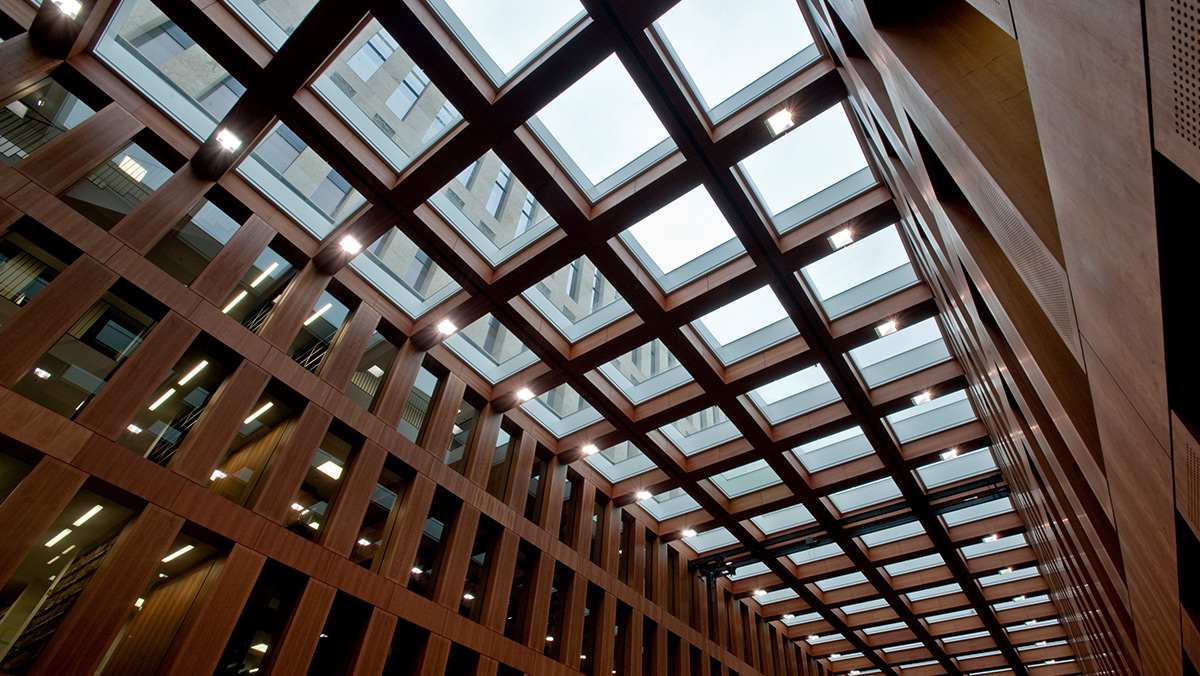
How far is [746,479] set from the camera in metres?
16.7

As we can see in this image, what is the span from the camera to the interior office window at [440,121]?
9516mm

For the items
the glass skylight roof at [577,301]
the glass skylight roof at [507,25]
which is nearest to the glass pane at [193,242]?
the glass skylight roof at [507,25]


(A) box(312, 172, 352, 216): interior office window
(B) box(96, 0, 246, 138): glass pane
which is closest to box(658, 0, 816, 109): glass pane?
(A) box(312, 172, 352, 216): interior office window

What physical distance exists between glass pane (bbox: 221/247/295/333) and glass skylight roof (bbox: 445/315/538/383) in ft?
11.7

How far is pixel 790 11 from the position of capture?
8.21 metres

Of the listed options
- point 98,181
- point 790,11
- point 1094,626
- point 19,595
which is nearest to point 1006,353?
point 790,11

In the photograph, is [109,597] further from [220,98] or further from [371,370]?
[220,98]

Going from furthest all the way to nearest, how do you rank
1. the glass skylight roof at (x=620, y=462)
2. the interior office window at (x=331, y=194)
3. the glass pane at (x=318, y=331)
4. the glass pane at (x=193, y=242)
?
the glass skylight roof at (x=620, y=462) < the interior office window at (x=331, y=194) < the glass pane at (x=318, y=331) < the glass pane at (x=193, y=242)

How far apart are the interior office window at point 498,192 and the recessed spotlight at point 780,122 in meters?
4.72

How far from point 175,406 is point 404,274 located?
4.80 meters

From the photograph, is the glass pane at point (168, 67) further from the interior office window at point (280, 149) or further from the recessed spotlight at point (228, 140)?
the interior office window at point (280, 149)

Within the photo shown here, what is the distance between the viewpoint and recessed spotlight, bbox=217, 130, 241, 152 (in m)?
9.38

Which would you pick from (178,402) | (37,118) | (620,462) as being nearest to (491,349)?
(620,462)

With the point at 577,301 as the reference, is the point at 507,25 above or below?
below
